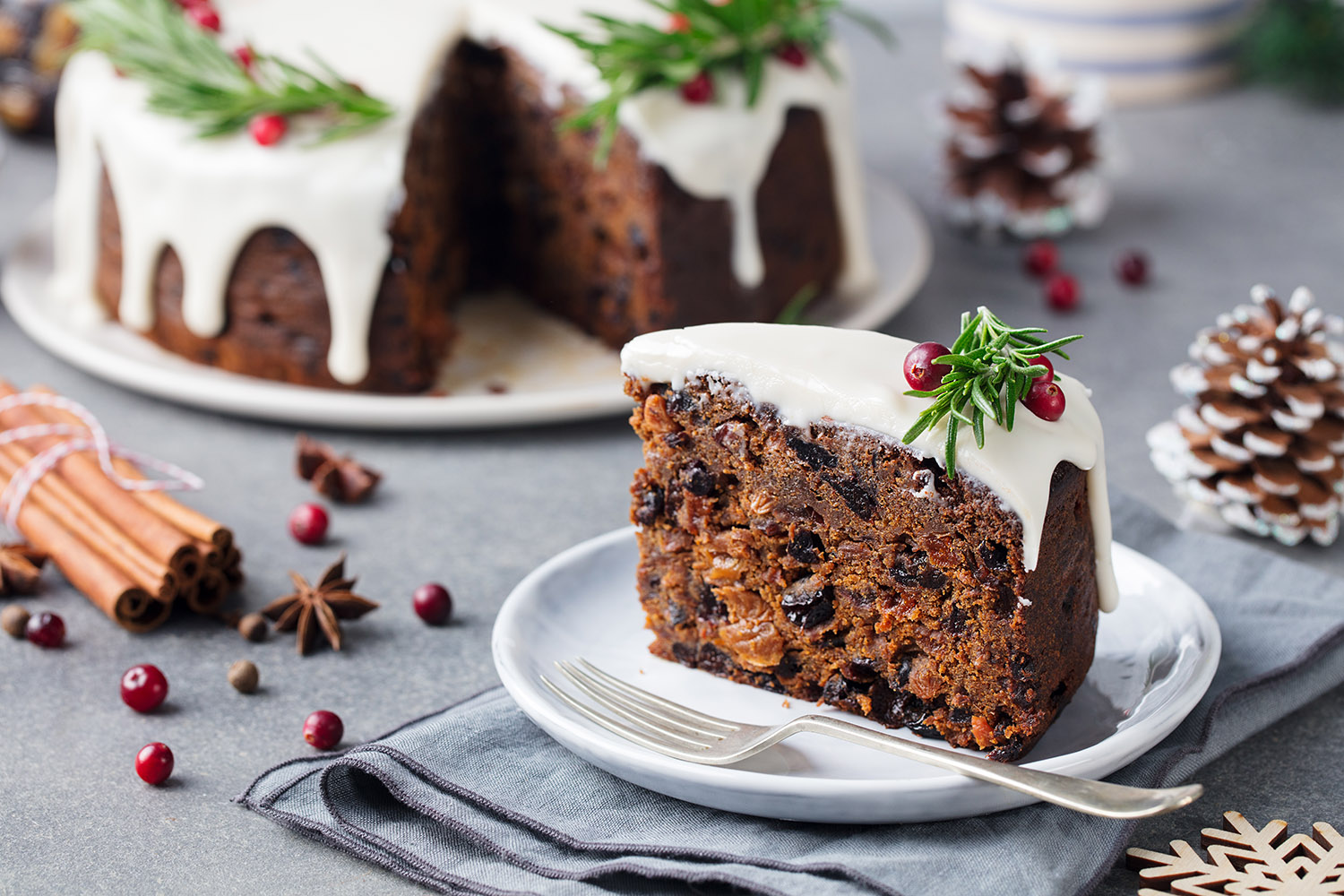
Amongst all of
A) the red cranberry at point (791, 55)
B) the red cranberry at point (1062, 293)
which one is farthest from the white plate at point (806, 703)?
the red cranberry at point (1062, 293)

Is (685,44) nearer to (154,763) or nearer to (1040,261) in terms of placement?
(1040,261)

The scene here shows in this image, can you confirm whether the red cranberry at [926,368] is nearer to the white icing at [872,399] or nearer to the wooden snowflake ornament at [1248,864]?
the white icing at [872,399]

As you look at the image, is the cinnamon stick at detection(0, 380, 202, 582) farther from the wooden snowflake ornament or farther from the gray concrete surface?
the wooden snowflake ornament

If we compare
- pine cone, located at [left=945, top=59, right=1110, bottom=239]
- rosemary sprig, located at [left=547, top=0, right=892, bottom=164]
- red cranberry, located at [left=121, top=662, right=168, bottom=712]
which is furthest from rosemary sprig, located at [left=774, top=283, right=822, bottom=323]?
red cranberry, located at [left=121, top=662, right=168, bottom=712]

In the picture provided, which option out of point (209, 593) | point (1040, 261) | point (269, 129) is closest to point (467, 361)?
point (269, 129)

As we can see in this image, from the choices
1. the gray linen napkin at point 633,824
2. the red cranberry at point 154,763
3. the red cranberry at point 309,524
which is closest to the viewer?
the gray linen napkin at point 633,824
